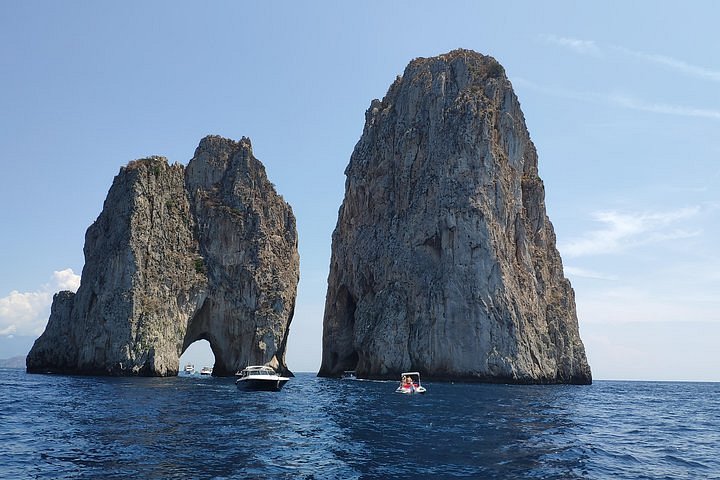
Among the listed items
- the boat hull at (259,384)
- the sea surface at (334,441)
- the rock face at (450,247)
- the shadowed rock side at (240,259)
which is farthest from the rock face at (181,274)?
the sea surface at (334,441)

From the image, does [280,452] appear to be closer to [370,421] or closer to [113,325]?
[370,421]

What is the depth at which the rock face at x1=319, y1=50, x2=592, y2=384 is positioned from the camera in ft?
289

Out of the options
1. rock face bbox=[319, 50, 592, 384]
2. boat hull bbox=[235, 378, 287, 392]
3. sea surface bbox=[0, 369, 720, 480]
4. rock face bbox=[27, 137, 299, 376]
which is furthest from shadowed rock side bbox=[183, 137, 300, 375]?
sea surface bbox=[0, 369, 720, 480]

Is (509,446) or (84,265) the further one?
(84,265)

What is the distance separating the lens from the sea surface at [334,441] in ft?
68.5

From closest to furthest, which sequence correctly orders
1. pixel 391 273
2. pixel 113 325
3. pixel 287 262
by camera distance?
pixel 113 325 → pixel 391 273 → pixel 287 262

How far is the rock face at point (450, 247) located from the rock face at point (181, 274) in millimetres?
15004

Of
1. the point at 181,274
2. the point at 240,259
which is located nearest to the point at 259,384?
the point at 181,274

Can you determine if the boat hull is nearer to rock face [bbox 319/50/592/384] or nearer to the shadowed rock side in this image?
rock face [bbox 319/50/592/384]

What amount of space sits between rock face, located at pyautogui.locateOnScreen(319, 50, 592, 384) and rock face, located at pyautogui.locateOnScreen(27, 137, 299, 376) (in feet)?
49.2

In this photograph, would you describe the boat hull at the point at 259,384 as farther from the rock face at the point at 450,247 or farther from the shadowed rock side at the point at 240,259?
the shadowed rock side at the point at 240,259

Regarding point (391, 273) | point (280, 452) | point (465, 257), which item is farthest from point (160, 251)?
point (280, 452)

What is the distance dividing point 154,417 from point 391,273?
6672 centimetres

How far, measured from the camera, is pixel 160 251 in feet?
304
